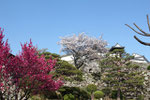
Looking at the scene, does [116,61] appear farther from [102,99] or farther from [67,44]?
[67,44]

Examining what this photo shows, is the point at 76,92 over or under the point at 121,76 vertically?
under

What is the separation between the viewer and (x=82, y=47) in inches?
1240

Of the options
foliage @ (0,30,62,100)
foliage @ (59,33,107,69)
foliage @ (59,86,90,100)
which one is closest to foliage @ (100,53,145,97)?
foliage @ (59,86,90,100)

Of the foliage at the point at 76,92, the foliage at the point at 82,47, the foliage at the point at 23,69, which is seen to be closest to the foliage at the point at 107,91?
the foliage at the point at 76,92

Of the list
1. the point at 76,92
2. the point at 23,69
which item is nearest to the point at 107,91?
the point at 76,92

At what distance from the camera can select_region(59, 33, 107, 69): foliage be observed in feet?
99.3

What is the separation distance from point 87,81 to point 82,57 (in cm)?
412

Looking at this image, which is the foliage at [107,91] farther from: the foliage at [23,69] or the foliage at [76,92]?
the foliage at [23,69]

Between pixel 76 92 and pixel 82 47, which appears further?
pixel 82 47

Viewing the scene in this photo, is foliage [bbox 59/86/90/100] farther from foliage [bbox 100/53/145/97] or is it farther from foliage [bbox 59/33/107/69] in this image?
foliage [bbox 59/33/107/69]

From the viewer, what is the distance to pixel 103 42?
33.3 metres

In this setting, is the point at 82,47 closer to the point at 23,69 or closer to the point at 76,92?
the point at 76,92

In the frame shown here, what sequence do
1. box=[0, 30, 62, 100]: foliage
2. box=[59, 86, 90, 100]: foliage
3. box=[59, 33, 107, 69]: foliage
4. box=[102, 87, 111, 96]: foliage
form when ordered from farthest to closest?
1. box=[59, 33, 107, 69]: foliage
2. box=[102, 87, 111, 96]: foliage
3. box=[59, 86, 90, 100]: foliage
4. box=[0, 30, 62, 100]: foliage

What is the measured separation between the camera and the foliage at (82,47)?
99.3 feet
